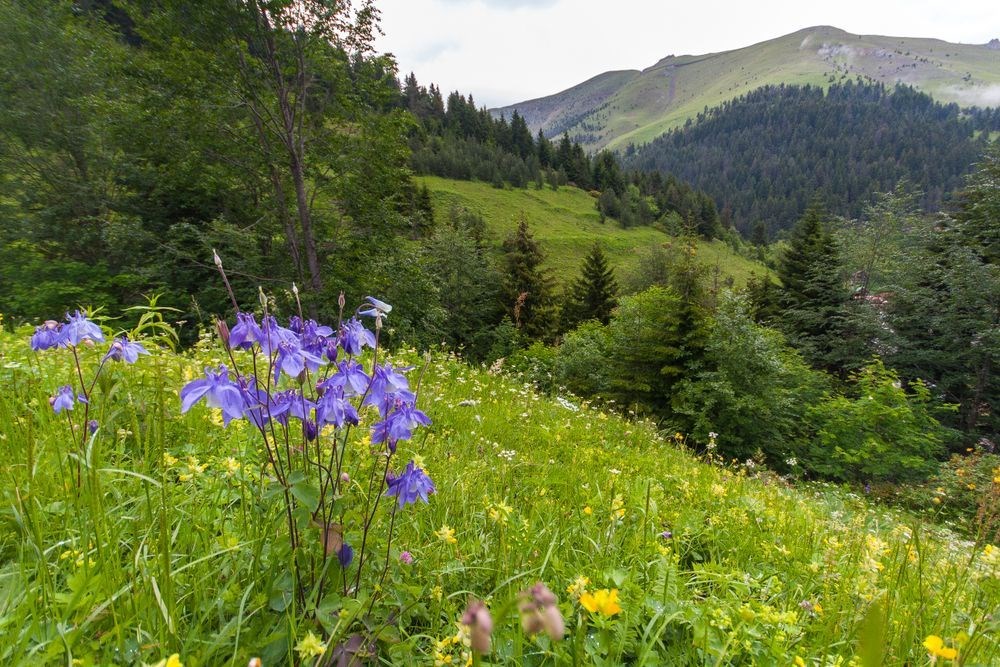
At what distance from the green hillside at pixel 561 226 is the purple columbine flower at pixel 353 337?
153ft

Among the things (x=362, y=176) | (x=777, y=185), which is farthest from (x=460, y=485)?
(x=777, y=185)

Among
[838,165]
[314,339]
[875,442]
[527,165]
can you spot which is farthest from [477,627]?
[838,165]

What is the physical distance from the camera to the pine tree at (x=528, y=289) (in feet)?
104

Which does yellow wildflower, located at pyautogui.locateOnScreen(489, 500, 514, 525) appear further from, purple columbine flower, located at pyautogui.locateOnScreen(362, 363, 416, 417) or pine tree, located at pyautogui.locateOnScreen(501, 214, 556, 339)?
pine tree, located at pyautogui.locateOnScreen(501, 214, 556, 339)

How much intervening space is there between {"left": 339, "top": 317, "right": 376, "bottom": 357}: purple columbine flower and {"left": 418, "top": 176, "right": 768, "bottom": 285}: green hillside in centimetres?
4658

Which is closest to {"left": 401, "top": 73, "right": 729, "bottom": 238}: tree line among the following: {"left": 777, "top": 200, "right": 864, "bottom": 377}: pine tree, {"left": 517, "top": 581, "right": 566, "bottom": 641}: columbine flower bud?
{"left": 777, "top": 200, "right": 864, "bottom": 377}: pine tree

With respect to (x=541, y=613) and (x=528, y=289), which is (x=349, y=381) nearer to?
(x=541, y=613)

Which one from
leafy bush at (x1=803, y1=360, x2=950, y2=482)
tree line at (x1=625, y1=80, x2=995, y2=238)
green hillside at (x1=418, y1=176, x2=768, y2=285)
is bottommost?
leafy bush at (x1=803, y1=360, x2=950, y2=482)

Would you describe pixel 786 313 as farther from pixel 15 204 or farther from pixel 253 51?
pixel 15 204

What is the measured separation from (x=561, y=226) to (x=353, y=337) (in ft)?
219

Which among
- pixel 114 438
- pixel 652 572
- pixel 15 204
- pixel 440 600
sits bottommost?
pixel 652 572

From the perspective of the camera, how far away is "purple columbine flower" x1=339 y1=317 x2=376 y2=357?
5.14ft

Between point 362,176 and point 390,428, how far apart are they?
13.2 m

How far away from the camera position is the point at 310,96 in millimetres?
12984
